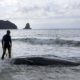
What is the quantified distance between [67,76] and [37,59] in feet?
14.1

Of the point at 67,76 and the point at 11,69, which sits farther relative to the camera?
the point at 11,69

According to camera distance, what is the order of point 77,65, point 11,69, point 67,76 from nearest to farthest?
1. point 67,76
2. point 11,69
3. point 77,65

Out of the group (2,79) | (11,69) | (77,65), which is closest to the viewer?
(2,79)

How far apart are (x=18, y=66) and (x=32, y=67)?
79 cm

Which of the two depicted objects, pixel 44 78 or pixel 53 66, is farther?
pixel 53 66

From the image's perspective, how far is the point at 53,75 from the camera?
1345 centimetres

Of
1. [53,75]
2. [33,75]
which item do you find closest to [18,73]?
[33,75]

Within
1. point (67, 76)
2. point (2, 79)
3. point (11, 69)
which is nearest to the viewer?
point (2, 79)

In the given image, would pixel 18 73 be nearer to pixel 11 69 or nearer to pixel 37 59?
pixel 11 69

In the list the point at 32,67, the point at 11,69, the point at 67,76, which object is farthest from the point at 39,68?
the point at 67,76

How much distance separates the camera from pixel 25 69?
1502 centimetres

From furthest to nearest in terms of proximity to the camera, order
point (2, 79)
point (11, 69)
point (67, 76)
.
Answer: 1. point (11, 69)
2. point (67, 76)
3. point (2, 79)

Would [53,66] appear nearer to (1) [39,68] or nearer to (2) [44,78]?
(1) [39,68]

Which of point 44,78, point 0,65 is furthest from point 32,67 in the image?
point 44,78
